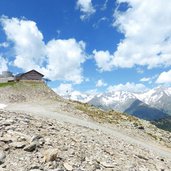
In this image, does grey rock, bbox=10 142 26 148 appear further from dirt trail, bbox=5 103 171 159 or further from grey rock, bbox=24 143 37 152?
dirt trail, bbox=5 103 171 159

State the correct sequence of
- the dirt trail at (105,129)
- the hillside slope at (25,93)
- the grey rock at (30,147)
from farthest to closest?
the hillside slope at (25,93) < the dirt trail at (105,129) < the grey rock at (30,147)

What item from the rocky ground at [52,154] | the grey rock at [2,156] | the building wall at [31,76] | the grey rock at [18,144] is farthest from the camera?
the building wall at [31,76]

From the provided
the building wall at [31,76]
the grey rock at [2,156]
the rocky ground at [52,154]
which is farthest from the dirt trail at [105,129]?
the building wall at [31,76]

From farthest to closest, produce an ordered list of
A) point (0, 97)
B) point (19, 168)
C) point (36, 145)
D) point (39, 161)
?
point (0, 97)
point (36, 145)
point (39, 161)
point (19, 168)

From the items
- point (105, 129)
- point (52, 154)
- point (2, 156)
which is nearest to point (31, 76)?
point (105, 129)

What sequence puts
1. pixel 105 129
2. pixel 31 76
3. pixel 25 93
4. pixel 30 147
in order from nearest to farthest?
pixel 30 147 → pixel 105 129 → pixel 25 93 → pixel 31 76

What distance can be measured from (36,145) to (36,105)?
175ft

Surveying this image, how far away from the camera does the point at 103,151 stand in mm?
29156

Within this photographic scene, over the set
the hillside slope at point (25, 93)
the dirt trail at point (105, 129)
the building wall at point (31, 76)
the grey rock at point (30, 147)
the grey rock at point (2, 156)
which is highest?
the building wall at point (31, 76)

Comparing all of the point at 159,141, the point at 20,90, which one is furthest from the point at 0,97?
the point at 159,141

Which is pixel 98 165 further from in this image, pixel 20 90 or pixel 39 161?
pixel 20 90

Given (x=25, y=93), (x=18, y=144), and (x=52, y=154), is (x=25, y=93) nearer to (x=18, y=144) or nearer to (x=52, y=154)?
(x=18, y=144)

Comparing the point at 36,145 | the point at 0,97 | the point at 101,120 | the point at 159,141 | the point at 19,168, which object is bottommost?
the point at 19,168

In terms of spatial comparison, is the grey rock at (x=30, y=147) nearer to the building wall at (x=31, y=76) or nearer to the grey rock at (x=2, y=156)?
the grey rock at (x=2, y=156)
